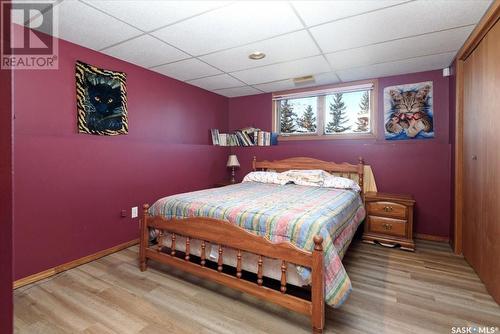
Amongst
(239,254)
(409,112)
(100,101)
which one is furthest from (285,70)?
(239,254)

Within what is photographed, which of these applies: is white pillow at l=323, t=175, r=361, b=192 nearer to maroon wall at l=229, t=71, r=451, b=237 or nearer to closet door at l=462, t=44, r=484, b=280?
maroon wall at l=229, t=71, r=451, b=237

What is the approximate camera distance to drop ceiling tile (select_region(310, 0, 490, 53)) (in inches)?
74.5

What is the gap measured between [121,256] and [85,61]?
6.95 ft

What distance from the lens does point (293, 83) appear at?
151 inches

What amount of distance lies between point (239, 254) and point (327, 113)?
2.91 m

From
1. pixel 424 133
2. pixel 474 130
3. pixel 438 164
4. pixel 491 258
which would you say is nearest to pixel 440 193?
pixel 438 164

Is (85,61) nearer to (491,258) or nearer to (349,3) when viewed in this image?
(349,3)

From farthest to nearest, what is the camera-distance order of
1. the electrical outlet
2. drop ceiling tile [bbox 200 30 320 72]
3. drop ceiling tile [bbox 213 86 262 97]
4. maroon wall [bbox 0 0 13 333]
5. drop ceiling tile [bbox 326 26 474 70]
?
drop ceiling tile [bbox 213 86 262 97]
the electrical outlet
drop ceiling tile [bbox 200 30 320 72]
drop ceiling tile [bbox 326 26 474 70]
maroon wall [bbox 0 0 13 333]

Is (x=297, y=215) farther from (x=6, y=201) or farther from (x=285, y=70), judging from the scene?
(x=285, y=70)

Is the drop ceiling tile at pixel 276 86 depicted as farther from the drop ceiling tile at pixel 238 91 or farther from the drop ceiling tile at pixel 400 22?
the drop ceiling tile at pixel 400 22

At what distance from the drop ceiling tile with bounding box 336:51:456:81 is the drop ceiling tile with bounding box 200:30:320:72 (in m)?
0.89

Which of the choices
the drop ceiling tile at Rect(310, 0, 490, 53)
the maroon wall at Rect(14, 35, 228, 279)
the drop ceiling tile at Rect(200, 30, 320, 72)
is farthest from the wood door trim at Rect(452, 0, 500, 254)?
the maroon wall at Rect(14, 35, 228, 279)

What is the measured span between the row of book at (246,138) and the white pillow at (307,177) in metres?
0.91

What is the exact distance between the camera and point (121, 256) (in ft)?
9.12
